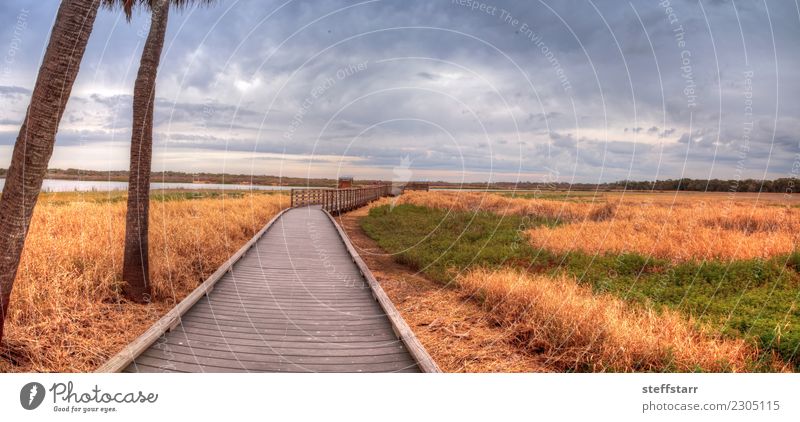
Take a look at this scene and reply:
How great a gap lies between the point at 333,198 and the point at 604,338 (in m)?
30.3

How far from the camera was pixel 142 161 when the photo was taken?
8719mm

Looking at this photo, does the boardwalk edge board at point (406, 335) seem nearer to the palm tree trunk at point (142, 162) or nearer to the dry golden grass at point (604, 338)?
the dry golden grass at point (604, 338)

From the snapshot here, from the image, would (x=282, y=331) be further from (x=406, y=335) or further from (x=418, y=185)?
(x=418, y=185)

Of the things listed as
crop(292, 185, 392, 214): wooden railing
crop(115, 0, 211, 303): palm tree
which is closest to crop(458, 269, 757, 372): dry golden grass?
crop(115, 0, 211, 303): palm tree

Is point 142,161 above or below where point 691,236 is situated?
above

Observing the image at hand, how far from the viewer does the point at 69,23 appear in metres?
4.20

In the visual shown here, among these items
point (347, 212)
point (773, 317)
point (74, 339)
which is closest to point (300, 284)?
point (74, 339)

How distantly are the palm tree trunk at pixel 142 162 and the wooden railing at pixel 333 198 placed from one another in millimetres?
23255

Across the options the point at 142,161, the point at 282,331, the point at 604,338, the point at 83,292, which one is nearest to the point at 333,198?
the point at 142,161

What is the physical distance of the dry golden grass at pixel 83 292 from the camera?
542 cm

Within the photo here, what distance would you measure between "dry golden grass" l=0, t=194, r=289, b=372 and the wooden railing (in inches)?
791

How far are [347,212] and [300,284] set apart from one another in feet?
94.9

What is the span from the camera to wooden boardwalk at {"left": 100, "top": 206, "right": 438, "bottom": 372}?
5.28 meters
